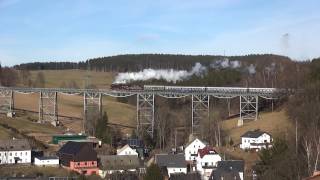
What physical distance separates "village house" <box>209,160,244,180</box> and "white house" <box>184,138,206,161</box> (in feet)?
28.5

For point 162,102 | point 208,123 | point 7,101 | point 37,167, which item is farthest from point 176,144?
point 7,101

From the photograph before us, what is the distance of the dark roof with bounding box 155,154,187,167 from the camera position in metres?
46.1

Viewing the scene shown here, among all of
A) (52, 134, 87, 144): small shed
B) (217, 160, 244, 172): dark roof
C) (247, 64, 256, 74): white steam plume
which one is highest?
(247, 64, 256, 74): white steam plume

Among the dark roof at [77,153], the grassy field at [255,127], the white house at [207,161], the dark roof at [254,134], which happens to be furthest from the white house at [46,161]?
the dark roof at [254,134]

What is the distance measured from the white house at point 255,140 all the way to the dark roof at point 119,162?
35.1 ft

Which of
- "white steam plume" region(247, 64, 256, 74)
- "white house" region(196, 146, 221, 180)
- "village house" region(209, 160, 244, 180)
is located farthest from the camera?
"white steam plume" region(247, 64, 256, 74)

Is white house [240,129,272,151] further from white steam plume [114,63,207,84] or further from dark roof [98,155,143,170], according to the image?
white steam plume [114,63,207,84]

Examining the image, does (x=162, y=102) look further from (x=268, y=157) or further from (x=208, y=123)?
(x=268, y=157)

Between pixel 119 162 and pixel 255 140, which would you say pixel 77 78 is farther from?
pixel 119 162

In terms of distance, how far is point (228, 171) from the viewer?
40.8 metres

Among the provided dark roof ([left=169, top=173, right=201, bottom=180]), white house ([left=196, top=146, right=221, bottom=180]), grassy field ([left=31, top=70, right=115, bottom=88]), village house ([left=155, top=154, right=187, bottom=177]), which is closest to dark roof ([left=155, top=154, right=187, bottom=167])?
village house ([left=155, top=154, right=187, bottom=177])

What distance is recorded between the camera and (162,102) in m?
80.5

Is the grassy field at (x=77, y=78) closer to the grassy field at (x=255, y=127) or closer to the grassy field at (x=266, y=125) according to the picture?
the grassy field at (x=266, y=125)

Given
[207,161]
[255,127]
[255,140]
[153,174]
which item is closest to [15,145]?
[207,161]
